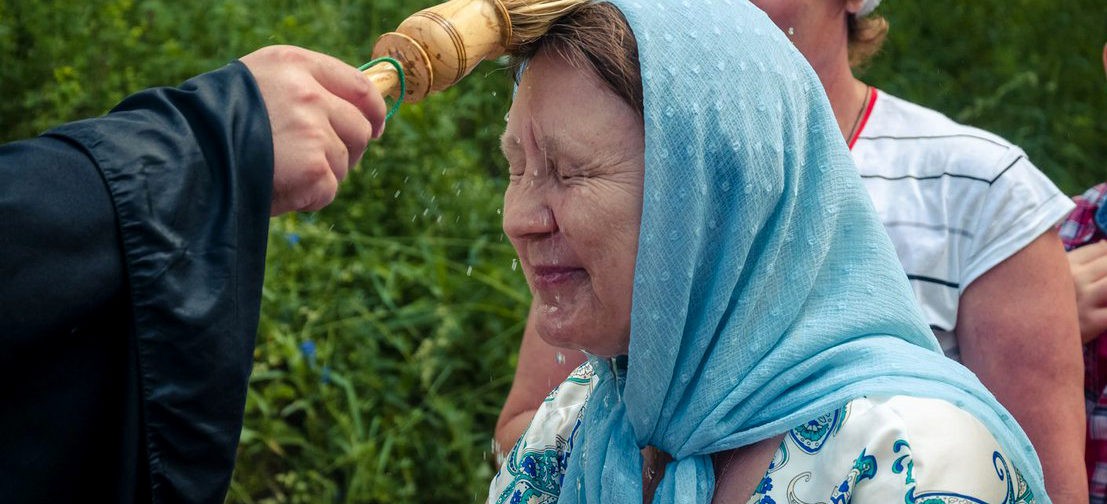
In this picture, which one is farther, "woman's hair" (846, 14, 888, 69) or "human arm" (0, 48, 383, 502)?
"woman's hair" (846, 14, 888, 69)

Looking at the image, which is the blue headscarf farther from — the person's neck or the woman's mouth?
the person's neck

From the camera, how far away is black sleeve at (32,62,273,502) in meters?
1.63

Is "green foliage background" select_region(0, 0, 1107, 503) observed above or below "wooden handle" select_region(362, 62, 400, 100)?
below

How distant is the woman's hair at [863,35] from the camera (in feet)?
10.8

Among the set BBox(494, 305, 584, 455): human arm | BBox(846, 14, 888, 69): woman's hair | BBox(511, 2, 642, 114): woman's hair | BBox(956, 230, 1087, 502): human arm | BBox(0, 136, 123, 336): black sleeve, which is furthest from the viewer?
BBox(846, 14, 888, 69): woman's hair

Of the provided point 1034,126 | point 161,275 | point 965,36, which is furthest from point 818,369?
point 965,36

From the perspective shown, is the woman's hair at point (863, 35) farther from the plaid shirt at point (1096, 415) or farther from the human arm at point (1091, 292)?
the plaid shirt at point (1096, 415)

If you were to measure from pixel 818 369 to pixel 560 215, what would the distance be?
0.50 m

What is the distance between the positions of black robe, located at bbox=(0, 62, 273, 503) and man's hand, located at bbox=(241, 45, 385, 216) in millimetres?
45

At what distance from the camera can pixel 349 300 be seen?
197 inches

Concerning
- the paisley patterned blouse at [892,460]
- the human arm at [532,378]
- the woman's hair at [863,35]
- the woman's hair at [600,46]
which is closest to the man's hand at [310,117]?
the woman's hair at [600,46]

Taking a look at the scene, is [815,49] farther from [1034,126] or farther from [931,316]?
[1034,126]

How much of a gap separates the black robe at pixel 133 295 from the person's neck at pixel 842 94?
1.78m

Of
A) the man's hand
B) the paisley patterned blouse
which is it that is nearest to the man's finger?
the man's hand
